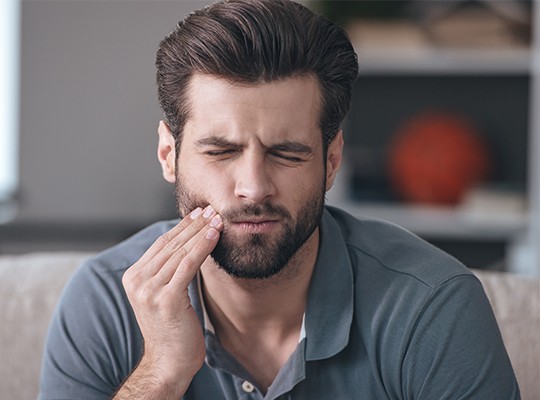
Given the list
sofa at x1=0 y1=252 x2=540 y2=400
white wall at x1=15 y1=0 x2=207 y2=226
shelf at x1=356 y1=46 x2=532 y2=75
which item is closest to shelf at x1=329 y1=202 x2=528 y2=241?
shelf at x1=356 y1=46 x2=532 y2=75

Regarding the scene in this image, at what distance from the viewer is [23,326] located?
202 centimetres

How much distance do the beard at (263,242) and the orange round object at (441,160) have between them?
7.61 feet

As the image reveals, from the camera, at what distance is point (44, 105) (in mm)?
4367

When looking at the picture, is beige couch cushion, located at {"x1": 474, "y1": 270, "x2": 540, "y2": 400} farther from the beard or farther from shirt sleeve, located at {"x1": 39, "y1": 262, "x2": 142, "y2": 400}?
shirt sleeve, located at {"x1": 39, "y1": 262, "x2": 142, "y2": 400}

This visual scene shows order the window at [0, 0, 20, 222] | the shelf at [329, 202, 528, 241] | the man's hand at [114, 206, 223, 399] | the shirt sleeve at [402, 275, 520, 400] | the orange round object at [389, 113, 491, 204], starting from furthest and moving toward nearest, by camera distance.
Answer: the window at [0, 0, 20, 222], the orange round object at [389, 113, 491, 204], the shelf at [329, 202, 528, 241], the man's hand at [114, 206, 223, 399], the shirt sleeve at [402, 275, 520, 400]

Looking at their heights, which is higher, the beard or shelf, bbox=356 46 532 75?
shelf, bbox=356 46 532 75

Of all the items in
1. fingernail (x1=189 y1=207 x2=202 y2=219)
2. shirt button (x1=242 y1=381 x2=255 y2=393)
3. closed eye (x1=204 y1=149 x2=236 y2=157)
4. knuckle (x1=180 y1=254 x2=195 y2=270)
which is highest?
closed eye (x1=204 y1=149 x2=236 y2=157)

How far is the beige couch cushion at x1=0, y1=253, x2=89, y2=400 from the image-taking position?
201cm

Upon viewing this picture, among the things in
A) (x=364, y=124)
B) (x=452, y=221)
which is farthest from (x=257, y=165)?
(x=364, y=124)

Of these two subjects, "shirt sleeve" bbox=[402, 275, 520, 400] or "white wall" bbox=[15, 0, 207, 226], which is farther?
"white wall" bbox=[15, 0, 207, 226]

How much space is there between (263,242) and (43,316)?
24.9 inches

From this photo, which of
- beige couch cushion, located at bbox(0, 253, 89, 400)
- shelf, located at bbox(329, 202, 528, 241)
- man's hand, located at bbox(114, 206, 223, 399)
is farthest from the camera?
shelf, located at bbox(329, 202, 528, 241)

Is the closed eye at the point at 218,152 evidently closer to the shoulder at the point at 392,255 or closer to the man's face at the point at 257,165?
the man's face at the point at 257,165

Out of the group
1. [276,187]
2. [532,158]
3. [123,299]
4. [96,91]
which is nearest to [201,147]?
[276,187]
